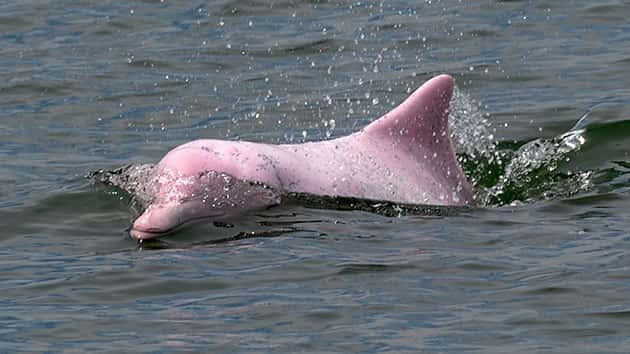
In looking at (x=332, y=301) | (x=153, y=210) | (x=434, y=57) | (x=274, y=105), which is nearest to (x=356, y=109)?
(x=274, y=105)

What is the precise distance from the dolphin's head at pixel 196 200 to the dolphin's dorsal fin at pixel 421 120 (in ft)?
3.59

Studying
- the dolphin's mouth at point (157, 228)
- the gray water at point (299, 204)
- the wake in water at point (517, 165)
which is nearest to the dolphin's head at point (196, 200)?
the dolphin's mouth at point (157, 228)

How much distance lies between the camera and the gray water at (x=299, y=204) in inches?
365

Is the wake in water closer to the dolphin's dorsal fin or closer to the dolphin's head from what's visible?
the dolphin's dorsal fin

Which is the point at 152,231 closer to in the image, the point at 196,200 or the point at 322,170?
the point at 196,200

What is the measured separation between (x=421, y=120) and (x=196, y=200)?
1.87m

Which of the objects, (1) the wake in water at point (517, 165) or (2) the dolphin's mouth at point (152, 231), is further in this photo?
(1) the wake in water at point (517, 165)

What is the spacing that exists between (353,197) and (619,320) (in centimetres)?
328

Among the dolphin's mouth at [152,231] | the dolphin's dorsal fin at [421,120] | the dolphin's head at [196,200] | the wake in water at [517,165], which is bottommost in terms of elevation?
the wake in water at [517,165]

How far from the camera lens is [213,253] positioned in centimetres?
1083

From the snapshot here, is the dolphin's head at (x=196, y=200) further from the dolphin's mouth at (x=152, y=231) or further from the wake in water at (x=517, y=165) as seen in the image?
the wake in water at (x=517, y=165)

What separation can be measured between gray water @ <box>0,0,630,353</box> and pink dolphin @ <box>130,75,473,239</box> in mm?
184

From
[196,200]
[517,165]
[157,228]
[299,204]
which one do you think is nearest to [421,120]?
[299,204]

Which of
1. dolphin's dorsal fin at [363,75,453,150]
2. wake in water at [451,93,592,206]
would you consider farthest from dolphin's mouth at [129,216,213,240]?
wake in water at [451,93,592,206]
